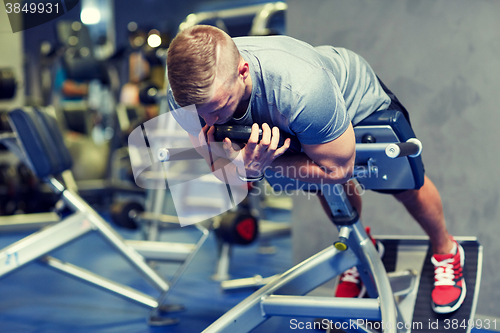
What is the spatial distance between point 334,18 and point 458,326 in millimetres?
1436

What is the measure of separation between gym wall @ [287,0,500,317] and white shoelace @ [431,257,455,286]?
401 mm

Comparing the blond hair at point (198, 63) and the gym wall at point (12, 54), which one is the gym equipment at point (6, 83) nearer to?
the gym wall at point (12, 54)

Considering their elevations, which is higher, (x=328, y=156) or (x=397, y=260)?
(x=328, y=156)

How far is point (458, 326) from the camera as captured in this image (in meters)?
1.54

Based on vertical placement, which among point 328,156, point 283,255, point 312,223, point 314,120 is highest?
point 314,120

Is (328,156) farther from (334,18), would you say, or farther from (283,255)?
(283,255)

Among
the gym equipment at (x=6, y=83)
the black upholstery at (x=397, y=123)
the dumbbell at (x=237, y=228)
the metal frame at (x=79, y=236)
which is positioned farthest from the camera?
the gym equipment at (x=6, y=83)

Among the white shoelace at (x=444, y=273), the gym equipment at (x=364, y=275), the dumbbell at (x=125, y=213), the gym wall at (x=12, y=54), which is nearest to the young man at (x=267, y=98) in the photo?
the gym equipment at (x=364, y=275)

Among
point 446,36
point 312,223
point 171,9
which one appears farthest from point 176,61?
point 171,9

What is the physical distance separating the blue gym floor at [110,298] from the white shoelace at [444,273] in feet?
2.07

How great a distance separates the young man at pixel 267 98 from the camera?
0.98 meters

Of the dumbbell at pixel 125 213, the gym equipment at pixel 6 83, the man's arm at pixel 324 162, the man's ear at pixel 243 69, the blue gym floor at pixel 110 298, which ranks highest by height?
the man's ear at pixel 243 69

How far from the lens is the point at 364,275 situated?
1.62m

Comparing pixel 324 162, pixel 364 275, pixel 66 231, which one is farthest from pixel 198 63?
pixel 66 231
